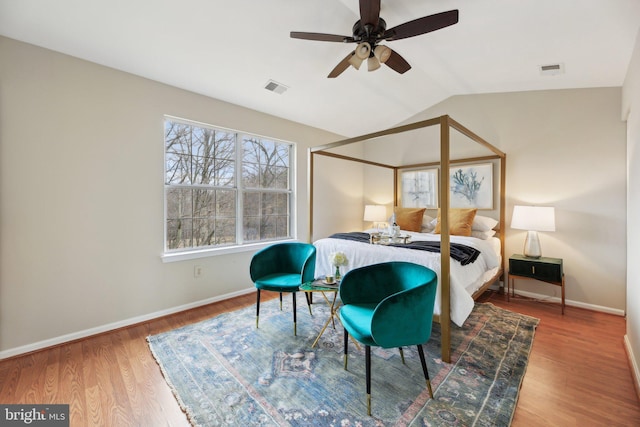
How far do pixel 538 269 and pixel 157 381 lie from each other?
3.86m

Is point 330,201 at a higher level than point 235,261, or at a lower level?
higher

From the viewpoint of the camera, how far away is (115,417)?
5.05 feet

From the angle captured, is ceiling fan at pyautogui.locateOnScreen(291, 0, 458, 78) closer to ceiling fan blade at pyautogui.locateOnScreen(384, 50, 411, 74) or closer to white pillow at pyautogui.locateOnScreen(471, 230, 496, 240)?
ceiling fan blade at pyautogui.locateOnScreen(384, 50, 411, 74)

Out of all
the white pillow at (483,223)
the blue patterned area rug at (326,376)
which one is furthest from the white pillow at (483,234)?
the blue patterned area rug at (326,376)

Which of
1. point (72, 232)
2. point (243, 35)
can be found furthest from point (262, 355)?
point (243, 35)

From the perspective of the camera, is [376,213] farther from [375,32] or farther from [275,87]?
[375,32]

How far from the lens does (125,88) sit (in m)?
2.59

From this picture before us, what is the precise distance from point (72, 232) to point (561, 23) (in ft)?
14.5

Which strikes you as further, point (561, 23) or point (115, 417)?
point (561, 23)

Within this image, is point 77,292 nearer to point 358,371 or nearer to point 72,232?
point 72,232

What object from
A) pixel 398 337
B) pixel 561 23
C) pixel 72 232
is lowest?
pixel 398 337

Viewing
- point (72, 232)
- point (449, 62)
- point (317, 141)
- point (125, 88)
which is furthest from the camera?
point (317, 141)

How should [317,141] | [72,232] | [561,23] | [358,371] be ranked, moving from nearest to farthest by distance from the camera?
[358,371], [561,23], [72,232], [317,141]

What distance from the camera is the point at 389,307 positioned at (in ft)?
5.11
